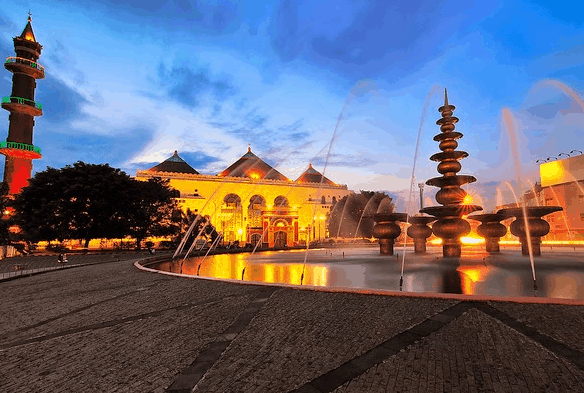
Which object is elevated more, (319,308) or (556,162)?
(556,162)

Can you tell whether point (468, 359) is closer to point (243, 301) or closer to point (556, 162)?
point (243, 301)

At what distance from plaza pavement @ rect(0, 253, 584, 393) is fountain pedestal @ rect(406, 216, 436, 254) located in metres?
11.3

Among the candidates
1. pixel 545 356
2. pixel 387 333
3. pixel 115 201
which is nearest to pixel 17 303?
pixel 387 333

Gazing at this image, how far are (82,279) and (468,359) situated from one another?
12439 millimetres

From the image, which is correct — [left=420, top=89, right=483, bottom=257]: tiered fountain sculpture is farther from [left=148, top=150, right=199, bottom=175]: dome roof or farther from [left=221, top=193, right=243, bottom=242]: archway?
[left=148, top=150, right=199, bottom=175]: dome roof

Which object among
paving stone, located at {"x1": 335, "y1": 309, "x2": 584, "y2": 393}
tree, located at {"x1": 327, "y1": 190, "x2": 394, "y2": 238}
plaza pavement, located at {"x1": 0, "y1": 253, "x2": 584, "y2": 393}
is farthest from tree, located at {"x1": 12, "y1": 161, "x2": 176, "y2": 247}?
tree, located at {"x1": 327, "y1": 190, "x2": 394, "y2": 238}

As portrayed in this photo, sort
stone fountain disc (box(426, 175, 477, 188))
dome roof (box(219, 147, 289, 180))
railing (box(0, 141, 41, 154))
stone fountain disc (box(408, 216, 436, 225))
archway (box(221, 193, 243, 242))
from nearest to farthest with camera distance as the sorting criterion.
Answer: stone fountain disc (box(426, 175, 477, 188)), stone fountain disc (box(408, 216, 436, 225)), railing (box(0, 141, 41, 154)), archway (box(221, 193, 243, 242)), dome roof (box(219, 147, 289, 180))

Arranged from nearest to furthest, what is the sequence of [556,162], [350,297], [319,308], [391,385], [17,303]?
[391,385]
[319,308]
[350,297]
[17,303]
[556,162]

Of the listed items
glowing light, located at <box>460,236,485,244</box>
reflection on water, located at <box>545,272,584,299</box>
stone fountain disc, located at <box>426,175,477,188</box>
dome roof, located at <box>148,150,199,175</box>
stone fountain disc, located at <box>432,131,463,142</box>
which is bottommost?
reflection on water, located at <box>545,272,584,299</box>

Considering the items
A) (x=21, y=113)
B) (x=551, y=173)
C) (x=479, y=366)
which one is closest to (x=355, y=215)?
(x=551, y=173)

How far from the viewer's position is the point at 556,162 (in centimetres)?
4653

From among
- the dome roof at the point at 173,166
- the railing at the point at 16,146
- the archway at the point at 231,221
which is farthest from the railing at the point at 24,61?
the archway at the point at 231,221

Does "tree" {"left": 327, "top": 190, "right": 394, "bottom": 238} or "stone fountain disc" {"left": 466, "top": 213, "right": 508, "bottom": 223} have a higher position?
"tree" {"left": 327, "top": 190, "right": 394, "bottom": 238}

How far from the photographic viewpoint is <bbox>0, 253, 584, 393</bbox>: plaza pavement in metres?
3.88
